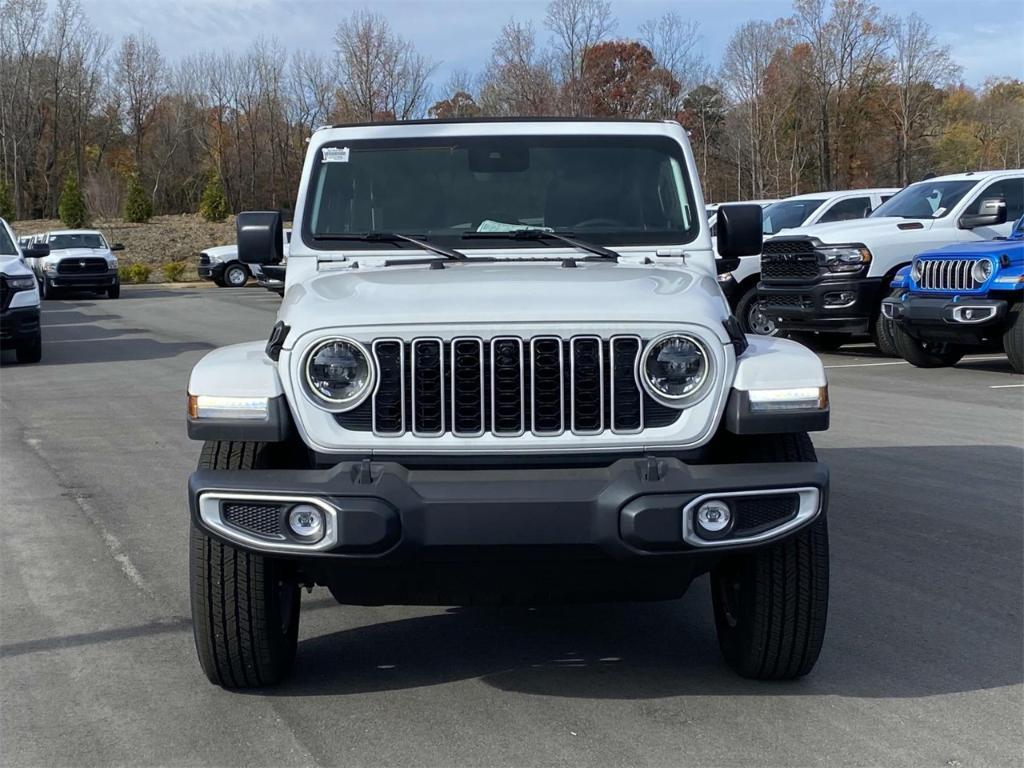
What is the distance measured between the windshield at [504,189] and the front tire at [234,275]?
33.6 meters

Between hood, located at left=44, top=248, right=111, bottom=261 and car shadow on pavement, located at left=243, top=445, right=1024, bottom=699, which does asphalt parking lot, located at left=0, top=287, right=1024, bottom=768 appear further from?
hood, located at left=44, top=248, right=111, bottom=261

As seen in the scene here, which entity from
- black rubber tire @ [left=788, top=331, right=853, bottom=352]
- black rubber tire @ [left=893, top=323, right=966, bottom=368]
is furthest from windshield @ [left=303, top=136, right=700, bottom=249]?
black rubber tire @ [left=788, top=331, right=853, bottom=352]

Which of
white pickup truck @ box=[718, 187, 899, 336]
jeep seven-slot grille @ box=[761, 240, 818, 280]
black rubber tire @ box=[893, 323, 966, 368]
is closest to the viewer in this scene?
black rubber tire @ box=[893, 323, 966, 368]

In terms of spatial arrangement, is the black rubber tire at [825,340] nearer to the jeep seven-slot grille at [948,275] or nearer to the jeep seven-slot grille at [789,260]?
the jeep seven-slot grille at [789,260]

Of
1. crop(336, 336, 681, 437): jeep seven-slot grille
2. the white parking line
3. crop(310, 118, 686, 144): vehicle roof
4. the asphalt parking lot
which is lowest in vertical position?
the asphalt parking lot

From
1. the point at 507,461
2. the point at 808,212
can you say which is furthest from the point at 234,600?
the point at 808,212

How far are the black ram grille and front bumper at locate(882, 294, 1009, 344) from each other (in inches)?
950

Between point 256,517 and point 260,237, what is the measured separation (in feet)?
6.67

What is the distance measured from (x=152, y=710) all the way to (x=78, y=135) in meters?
60.5

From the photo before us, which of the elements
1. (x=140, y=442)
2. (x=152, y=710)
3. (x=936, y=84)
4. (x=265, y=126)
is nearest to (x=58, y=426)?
(x=140, y=442)

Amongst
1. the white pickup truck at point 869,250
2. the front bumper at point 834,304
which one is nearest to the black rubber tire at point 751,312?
the white pickup truck at point 869,250

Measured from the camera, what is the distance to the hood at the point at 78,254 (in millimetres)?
33031

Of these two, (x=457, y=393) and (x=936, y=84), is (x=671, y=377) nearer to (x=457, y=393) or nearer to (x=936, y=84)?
(x=457, y=393)

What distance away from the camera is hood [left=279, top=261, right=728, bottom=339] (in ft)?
13.3
